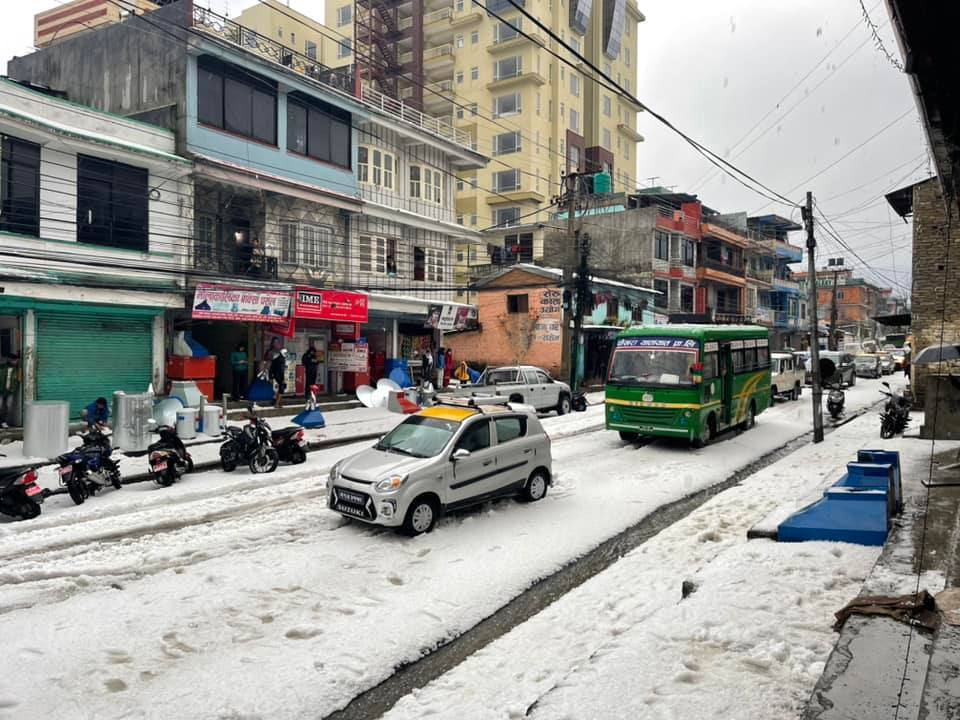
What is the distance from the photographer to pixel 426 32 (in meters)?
58.0

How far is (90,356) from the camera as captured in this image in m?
17.4

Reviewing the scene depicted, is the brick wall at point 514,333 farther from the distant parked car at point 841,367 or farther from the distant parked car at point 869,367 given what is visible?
the distant parked car at point 869,367

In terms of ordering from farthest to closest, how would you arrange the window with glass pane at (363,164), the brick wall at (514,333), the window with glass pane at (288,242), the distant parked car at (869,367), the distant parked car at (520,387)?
1. the distant parked car at (869,367)
2. the brick wall at (514,333)
3. the window with glass pane at (363,164)
4. the window with glass pane at (288,242)
5. the distant parked car at (520,387)

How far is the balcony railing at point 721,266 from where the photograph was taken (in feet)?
155

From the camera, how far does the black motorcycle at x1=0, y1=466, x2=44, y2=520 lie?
30.6ft

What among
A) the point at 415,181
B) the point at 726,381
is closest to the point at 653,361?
the point at 726,381

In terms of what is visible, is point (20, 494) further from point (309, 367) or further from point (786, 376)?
point (786, 376)

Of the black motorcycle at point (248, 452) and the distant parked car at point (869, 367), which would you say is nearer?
the black motorcycle at point (248, 452)

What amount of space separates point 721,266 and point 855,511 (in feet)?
144

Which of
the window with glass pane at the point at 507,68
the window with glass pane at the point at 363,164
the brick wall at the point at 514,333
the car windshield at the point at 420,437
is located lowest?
the car windshield at the point at 420,437

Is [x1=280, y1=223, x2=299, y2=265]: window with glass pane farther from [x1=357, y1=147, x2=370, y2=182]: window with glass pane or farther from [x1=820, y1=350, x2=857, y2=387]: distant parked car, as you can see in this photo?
[x1=820, y1=350, x2=857, y2=387]: distant parked car

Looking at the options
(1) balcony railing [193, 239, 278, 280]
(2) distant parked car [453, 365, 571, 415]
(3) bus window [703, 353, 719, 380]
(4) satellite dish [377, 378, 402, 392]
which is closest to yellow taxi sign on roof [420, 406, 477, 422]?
(3) bus window [703, 353, 719, 380]

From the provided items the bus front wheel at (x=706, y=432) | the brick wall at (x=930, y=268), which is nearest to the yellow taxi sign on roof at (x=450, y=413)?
the bus front wheel at (x=706, y=432)

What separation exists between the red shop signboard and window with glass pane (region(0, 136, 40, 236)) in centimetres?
721
